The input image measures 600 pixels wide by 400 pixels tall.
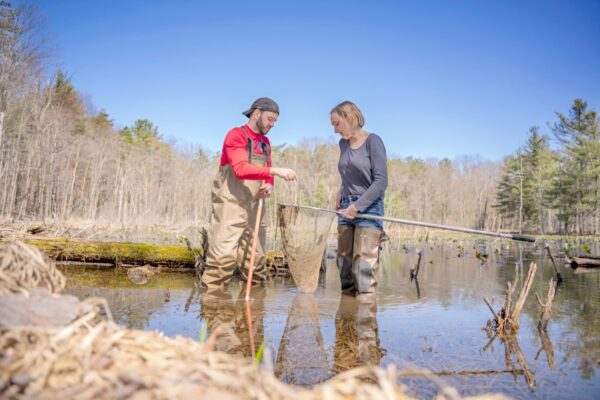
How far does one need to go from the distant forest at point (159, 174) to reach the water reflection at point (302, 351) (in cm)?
758

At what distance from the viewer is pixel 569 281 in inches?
328

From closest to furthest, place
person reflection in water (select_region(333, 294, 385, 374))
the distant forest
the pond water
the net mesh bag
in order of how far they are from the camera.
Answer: the pond water, person reflection in water (select_region(333, 294, 385, 374)), the net mesh bag, the distant forest

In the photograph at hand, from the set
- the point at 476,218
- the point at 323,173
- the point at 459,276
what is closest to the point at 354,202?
the point at 459,276

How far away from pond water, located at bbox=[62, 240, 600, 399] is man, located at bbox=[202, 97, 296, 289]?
47cm

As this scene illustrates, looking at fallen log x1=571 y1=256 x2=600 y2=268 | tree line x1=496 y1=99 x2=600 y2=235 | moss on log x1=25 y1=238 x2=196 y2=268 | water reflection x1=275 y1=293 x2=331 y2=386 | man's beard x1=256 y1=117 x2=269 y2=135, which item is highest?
tree line x1=496 y1=99 x2=600 y2=235

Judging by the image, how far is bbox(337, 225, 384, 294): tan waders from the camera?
16.1 feet

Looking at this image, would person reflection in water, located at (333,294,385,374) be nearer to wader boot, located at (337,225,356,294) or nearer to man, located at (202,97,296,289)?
wader boot, located at (337,225,356,294)

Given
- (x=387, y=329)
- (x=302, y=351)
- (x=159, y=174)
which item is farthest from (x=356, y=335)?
(x=159, y=174)

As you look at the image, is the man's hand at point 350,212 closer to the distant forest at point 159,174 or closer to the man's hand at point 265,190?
the man's hand at point 265,190

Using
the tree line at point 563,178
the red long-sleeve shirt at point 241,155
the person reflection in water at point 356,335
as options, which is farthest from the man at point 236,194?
the tree line at point 563,178

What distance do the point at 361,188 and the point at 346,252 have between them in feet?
2.97

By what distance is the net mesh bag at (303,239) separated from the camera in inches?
219

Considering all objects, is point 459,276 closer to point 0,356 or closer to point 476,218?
point 0,356

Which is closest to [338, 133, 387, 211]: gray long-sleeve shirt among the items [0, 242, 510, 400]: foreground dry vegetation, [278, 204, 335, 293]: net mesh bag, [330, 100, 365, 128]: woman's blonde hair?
[330, 100, 365, 128]: woman's blonde hair
